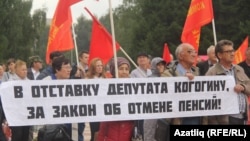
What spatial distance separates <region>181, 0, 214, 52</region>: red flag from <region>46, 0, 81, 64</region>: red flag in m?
2.24

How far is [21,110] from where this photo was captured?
549cm

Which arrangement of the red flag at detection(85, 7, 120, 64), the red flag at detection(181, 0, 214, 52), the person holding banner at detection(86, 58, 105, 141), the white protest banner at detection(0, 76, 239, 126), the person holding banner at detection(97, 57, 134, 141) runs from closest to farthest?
the white protest banner at detection(0, 76, 239, 126)
the person holding banner at detection(97, 57, 134, 141)
the person holding banner at detection(86, 58, 105, 141)
the red flag at detection(85, 7, 120, 64)
the red flag at detection(181, 0, 214, 52)

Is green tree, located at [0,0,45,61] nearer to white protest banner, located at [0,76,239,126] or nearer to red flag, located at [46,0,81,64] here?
red flag, located at [46,0,81,64]

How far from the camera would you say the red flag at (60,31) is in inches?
386

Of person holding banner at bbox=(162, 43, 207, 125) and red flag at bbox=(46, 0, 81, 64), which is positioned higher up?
red flag at bbox=(46, 0, 81, 64)

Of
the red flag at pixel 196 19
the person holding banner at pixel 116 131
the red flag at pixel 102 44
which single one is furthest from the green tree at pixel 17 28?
the person holding banner at pixel 116 131

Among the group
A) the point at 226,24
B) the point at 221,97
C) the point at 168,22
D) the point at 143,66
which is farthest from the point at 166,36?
the point at 221,97

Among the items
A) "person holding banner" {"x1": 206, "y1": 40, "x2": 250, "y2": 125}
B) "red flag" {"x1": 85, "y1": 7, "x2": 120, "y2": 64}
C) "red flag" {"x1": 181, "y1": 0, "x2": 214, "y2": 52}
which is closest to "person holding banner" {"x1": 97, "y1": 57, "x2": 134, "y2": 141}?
"person holding banner" {"x1": 206, "y1": 40, "x2": 250, "y2": 125}

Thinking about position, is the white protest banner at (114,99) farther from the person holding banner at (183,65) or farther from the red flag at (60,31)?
the red flag at (60,31)

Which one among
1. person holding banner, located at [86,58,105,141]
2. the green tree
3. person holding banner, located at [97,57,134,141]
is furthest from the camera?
the green tree

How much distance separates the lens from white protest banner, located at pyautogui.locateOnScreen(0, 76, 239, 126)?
217 inches

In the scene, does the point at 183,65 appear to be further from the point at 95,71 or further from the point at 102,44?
the point at 102,44

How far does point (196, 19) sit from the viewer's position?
986 cm

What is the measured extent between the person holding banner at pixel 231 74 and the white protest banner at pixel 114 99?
2.8 inches
